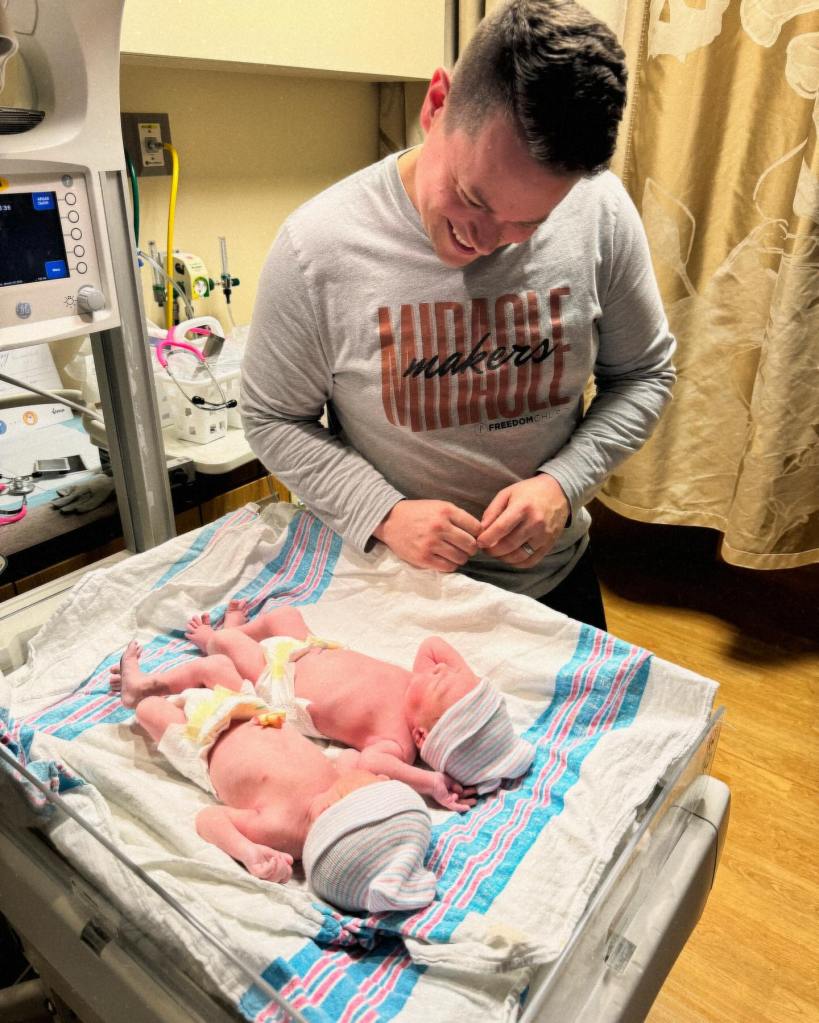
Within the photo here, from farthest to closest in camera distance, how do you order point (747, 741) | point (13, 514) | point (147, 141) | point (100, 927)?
point (747, 741), point (147, 141), point (13, 514), point (100, 927)

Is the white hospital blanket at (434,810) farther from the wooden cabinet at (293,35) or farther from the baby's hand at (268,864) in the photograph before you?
the wooden cabinet at (293,35)

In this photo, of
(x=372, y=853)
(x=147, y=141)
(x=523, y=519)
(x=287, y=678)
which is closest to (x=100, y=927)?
(x=372, y=853)

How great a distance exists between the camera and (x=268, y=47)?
1579mm

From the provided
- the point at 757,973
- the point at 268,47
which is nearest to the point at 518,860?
the point at 757,973

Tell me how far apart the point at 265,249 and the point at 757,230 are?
1.22 metres

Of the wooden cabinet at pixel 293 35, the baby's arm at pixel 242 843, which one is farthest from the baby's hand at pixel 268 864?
the wooden cabinet at pixel 293 35

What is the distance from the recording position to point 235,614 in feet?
3.48

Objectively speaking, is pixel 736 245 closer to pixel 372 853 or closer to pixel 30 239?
pixel 30 239

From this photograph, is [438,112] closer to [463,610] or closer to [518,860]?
[463,610]

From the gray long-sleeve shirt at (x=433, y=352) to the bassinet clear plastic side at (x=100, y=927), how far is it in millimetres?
481

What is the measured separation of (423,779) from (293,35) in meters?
1.48

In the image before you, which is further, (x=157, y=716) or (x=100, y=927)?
(x=157, y=716)

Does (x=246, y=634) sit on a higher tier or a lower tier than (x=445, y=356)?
lower

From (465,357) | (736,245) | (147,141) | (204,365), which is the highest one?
(147,141)
